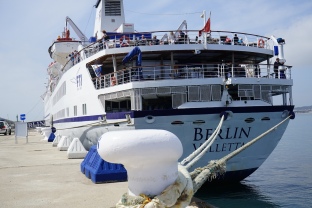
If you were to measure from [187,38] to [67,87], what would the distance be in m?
10.5

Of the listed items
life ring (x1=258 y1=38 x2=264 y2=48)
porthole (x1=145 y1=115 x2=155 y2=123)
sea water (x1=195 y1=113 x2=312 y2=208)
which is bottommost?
sea water (x1=195 y1=113 x2=312 y2=208)

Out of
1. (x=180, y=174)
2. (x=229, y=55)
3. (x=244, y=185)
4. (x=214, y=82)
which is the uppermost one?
(x=229, y=55)

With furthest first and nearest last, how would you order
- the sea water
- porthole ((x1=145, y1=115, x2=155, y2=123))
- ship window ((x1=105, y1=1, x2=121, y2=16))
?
ship window ((x1=105, y1=1, x2=121, y2=16)) < the sea water < porthole ((x1=145, y1=115, x2=155, y2=123))

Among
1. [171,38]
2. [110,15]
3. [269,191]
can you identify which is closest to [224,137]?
[269,191]

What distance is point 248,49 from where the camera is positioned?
15031mm

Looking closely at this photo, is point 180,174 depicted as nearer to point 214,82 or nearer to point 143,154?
point 143,154

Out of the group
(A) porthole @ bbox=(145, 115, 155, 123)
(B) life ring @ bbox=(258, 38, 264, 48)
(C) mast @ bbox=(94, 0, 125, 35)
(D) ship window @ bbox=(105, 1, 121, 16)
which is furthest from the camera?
(D) ship window @ bbox=(105, 1, 121, 16)

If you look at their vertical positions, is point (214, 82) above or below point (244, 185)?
above

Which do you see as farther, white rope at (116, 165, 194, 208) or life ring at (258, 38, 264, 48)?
life ring at (258, 38, 264, 48)

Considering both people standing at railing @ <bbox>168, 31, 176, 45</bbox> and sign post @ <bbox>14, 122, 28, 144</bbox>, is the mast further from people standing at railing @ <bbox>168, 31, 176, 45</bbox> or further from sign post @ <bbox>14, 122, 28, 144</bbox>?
people standing at railing @ <bbox>168, 31, 176, 45</bbox>

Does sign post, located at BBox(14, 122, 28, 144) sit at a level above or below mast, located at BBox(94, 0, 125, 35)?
below

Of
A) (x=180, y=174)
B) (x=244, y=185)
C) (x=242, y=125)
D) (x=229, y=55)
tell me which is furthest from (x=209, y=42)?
(x=180, y=174)

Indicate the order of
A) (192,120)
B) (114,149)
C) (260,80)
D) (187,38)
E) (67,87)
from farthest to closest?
(67,87), (187,38), (260,80), (192,120), (114,149)

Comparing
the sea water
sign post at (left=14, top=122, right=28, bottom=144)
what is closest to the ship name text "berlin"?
the sea water
